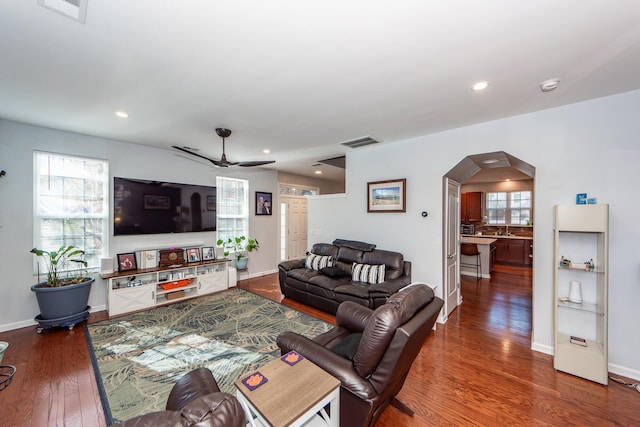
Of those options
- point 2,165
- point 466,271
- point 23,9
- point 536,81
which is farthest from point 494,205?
point 2,165

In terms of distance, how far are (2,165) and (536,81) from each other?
618 cm

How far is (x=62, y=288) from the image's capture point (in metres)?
3.25

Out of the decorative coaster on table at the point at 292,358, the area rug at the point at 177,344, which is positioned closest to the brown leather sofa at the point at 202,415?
the decorative coaster on table at the point at 292,358

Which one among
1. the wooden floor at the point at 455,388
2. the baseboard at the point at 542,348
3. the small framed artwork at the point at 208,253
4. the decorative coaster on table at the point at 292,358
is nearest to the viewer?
the decorative coaster on table at the point at 292,358

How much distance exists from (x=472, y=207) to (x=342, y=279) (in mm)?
6036

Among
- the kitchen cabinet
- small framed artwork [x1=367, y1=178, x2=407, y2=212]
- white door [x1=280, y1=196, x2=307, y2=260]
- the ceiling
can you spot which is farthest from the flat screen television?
the kitchen cabinet

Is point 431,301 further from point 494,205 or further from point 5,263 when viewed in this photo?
point 494,205

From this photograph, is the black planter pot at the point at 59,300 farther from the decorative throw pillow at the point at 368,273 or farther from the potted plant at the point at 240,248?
the decorative throw pillow at the point at 368,273

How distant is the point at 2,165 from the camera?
3.24m

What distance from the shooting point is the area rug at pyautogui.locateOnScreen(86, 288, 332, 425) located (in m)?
2.19

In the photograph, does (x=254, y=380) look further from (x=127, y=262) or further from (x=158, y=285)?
(x=127, y=262)

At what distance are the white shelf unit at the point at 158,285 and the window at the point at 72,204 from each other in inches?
24.0

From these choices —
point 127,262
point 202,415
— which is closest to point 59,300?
point 127,262

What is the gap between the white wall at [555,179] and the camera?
2.42 metres
